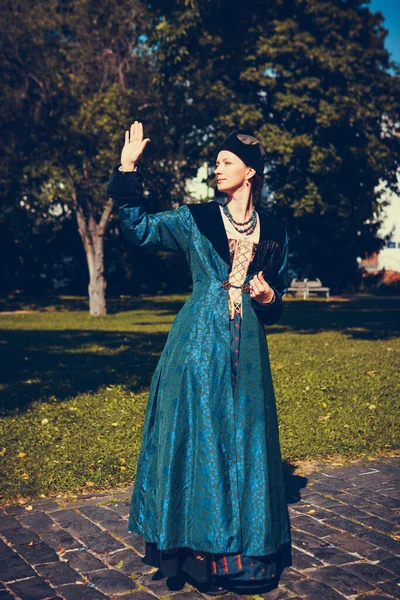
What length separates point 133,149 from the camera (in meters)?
3.95

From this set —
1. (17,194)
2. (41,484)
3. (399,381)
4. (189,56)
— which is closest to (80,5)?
(189,56)

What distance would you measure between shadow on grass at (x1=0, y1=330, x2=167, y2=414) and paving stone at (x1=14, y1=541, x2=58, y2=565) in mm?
4186

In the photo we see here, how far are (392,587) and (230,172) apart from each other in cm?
245

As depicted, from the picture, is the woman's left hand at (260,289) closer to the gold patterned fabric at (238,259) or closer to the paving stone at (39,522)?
the gold patterned fabric at (238,259)

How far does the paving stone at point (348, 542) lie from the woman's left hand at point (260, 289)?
1.70m

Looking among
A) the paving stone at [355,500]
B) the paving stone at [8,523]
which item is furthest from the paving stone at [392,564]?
the paving stone at [8,523]

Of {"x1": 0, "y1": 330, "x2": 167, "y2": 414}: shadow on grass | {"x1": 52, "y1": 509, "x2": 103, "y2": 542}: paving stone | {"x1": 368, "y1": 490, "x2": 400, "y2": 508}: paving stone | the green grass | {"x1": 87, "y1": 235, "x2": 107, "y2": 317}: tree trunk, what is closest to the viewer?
{"x1": 52, "y1": 509, "x2": 103, "y2": 542}: paving stone

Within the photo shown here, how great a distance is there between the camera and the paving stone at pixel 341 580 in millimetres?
4039

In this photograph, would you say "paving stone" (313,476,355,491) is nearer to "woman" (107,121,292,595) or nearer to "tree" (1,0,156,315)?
"woman" (107,121,292,595)

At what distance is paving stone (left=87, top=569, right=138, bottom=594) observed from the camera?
4027mm

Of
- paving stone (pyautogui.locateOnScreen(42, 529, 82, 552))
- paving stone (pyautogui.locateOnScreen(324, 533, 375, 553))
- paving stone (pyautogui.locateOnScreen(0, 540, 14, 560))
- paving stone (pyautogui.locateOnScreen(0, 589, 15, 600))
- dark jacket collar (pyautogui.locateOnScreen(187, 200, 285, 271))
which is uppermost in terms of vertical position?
dark jacket collar (pyautogui.locateOnScreen(187, 200, 285, 271))

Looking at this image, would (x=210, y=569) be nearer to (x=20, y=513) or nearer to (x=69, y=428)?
(x=20, y=513)

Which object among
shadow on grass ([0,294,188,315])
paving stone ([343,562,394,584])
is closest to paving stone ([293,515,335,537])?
paving stone ([343,562,394,584])

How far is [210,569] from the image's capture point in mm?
3955
